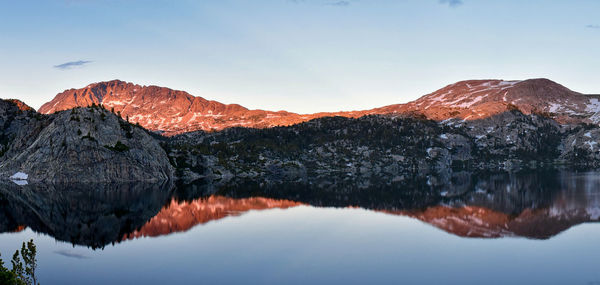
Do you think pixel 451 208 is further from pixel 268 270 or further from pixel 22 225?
pixel 22 225

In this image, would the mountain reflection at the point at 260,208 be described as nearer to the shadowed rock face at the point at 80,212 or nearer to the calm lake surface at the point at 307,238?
the shadowed rock face at the point at 80,212

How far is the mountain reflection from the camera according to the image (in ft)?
289

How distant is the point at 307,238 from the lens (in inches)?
3216

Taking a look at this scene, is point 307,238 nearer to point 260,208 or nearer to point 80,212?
point 260,208

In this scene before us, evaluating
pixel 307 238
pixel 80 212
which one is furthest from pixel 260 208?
pixel 307 238

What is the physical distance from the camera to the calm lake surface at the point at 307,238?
56531mm

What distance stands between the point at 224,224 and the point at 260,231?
40.0 ft

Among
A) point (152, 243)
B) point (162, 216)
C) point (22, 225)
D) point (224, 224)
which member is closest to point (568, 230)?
point (224, 224)

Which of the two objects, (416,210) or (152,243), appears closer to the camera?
(152,243)

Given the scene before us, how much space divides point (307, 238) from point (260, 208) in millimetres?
45053

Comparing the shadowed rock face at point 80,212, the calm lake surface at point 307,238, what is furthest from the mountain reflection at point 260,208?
the calm lake surface at point 307,238

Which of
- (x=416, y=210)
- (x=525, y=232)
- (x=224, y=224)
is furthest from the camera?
(x=416, y=210)

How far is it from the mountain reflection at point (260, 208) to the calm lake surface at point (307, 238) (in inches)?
12.1

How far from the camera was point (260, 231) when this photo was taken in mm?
89875
